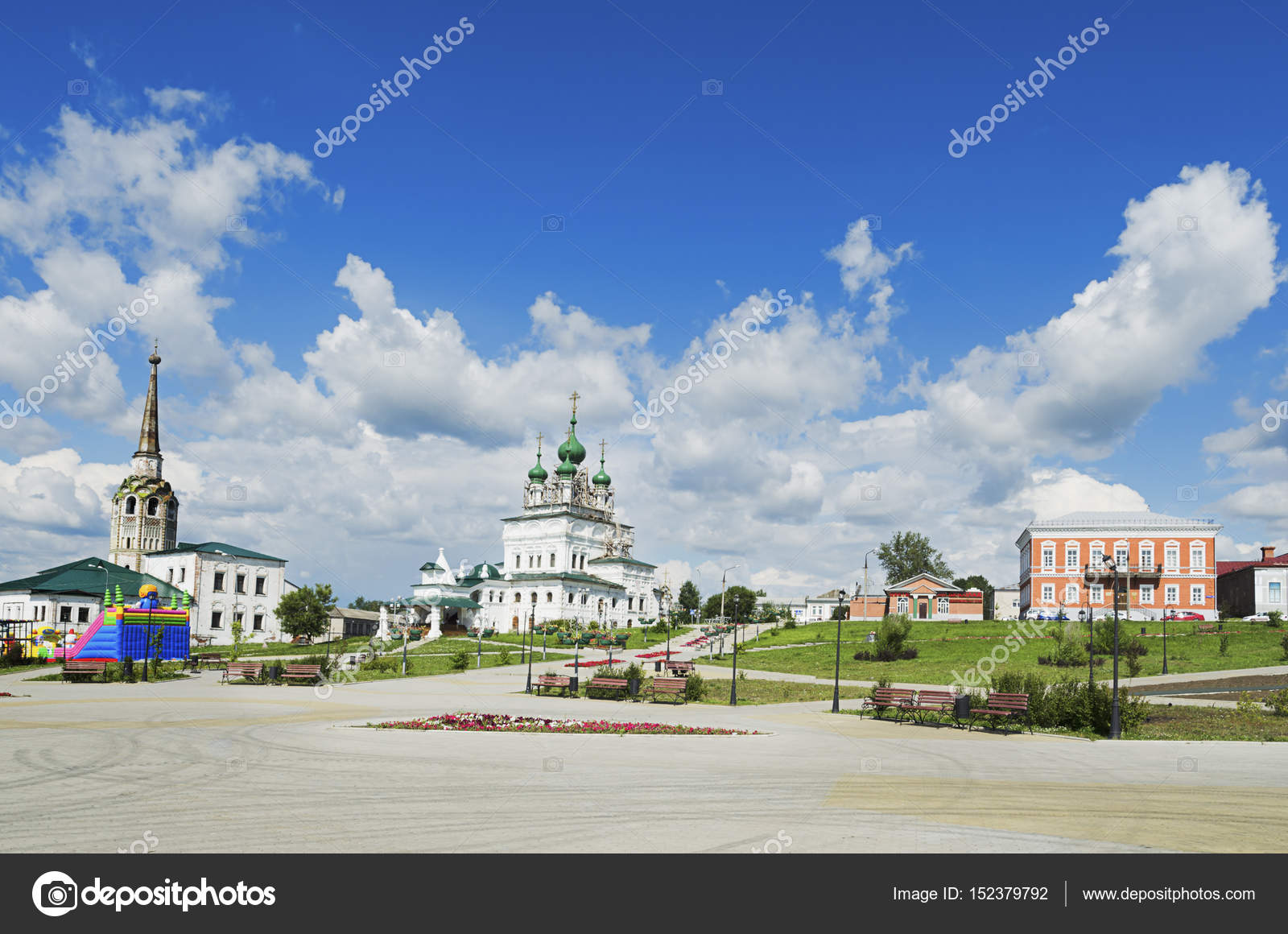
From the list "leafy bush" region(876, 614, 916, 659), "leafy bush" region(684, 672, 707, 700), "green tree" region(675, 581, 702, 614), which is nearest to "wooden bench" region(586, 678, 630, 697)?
"leafy bush" region(684, 672, 707, 700)

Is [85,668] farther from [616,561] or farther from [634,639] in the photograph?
[616,561]

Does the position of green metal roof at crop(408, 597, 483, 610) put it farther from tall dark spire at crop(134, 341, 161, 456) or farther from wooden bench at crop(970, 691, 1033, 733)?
wooden bench at crop(970, 691, 1033, 733)

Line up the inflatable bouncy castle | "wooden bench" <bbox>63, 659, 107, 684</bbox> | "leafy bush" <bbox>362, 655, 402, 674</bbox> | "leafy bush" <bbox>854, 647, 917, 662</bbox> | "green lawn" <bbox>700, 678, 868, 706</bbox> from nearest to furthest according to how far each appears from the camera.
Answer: "green lawn" <bbox>700, 678, 868, 706</bbox> → "wooden bench" <bbox>63, 659, 107, 684</bbox> → "leafy bush" <bbox>362, 655, 402, 674</bbox> → the inflatable bouncy castle → "leafy bush" <bbox>854, 647, 917, 662</bbox>

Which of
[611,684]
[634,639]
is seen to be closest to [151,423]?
Result: [634,639]

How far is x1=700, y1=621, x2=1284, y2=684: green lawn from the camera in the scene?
41.1m

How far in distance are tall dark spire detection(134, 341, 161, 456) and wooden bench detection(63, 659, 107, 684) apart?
65.2 m

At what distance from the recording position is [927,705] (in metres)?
25.0

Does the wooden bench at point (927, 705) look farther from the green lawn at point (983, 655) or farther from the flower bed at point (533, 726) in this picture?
the green lawn at point (983, 655)

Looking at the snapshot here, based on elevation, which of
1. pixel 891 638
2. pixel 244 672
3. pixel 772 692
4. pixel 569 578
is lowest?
pixel 244 672

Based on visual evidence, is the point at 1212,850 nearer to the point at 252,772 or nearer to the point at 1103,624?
the point at 252,772

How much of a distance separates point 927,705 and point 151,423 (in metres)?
90.7
